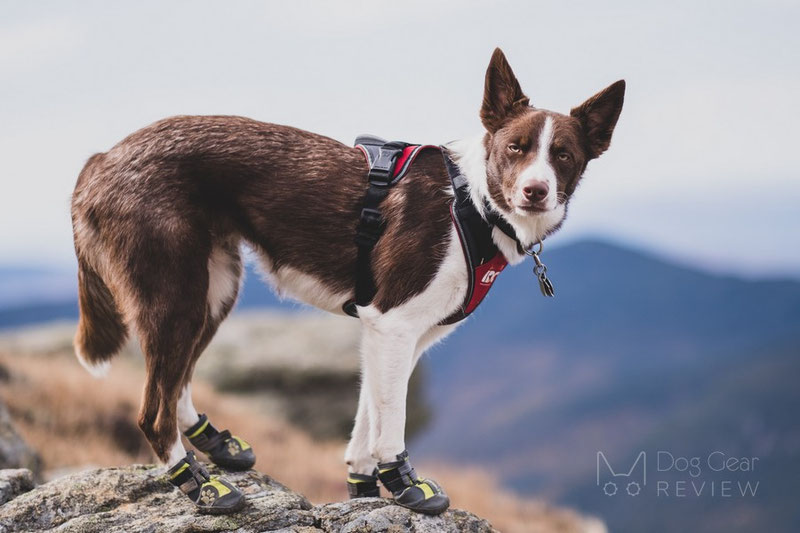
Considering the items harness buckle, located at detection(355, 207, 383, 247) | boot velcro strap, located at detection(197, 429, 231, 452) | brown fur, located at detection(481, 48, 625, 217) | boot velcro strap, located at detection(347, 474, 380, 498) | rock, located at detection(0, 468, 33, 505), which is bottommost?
rock, located at detection(0, 468, 33, 505)

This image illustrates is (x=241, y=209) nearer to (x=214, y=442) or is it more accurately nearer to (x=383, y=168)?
(x=383, y=168)

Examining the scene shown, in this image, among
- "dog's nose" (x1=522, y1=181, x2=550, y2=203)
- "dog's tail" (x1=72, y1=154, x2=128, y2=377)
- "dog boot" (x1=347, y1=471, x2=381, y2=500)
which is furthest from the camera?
"dog boot" (x1=347, y1=471, x2=381, y2=500)

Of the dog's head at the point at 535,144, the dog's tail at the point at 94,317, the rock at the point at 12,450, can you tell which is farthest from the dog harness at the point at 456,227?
the rock at the point at 12,450

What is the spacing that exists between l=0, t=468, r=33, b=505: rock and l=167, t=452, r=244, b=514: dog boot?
1121 millimetres

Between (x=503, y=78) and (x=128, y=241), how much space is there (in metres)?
2.07

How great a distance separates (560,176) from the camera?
12.9 ft

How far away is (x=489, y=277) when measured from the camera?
420cm

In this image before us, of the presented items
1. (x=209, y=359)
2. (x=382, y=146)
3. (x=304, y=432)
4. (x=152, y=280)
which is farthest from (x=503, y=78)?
(x=209, y=359)

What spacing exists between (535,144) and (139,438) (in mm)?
7638

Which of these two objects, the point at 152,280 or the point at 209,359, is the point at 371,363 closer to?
the point at 152,280

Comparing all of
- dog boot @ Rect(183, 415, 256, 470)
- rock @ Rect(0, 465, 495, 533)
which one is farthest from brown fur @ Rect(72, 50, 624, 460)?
dog boot @ Rect(183, 415, 256, 470)

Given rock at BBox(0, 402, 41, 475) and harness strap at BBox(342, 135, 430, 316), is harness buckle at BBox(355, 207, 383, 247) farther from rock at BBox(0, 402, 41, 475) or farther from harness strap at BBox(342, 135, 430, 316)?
rock at BBox(0, 402, 41, 475)

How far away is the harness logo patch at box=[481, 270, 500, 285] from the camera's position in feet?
13.7

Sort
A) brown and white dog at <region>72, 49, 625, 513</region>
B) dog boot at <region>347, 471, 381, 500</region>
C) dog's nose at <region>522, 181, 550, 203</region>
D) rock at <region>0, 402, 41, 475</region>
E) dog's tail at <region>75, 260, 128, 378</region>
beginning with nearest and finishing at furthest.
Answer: dog's nose at <region>522, 181, 550, 203</region> < brown and white dog at <region>72, 49, 625, 513</region> < dog's tail at <region>75, 260, 128, 378</region> < dog boot at <region>347, 471, 381, 500</region> < rock at <region>0, 402, 41, 475</region>
